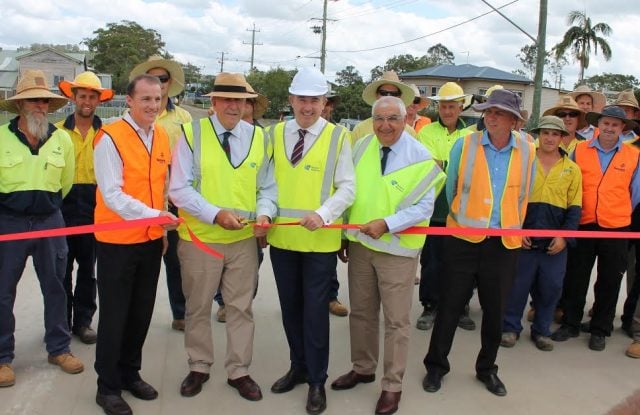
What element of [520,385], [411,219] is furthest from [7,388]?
[520,385]

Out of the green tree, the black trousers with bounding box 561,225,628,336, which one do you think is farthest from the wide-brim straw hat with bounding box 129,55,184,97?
the green tree

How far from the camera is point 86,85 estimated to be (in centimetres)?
456

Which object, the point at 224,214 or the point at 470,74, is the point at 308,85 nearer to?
the point at 224,214

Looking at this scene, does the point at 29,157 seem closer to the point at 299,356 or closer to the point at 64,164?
the point at 64,164

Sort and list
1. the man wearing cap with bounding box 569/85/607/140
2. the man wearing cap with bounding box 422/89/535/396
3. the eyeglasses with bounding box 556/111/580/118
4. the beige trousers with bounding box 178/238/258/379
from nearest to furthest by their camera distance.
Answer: the beige trousers with bounding box 178/238/258/379 → the man wearing cap with bounding box 422/89/535/396 → the eyeglasses with bounding box 556/111/580/118 → the man wearing cap with bounding box 569/85/607/140

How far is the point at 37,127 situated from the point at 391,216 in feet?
8.67

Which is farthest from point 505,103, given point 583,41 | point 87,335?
point 583,41

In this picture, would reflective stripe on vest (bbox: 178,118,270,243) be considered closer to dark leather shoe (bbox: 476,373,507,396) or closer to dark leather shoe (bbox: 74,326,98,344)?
dark leather shoe (bbox: 74,326,98,344)

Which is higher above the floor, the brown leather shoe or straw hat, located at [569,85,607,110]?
straw hat, located at [569,85,607,110]

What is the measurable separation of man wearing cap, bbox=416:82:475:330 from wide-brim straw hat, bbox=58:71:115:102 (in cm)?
294

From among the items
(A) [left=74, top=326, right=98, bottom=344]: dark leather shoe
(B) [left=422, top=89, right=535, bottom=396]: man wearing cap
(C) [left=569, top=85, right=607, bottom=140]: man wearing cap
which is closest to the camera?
(B) [left=422, top=89, right=535, bottom=396]: man wearing cap

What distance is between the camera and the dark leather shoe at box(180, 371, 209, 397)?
3.96 meters

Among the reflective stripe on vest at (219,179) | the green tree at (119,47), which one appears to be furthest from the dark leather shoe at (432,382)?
the green tree at (119,47)

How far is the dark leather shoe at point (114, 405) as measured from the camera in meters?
3.65
